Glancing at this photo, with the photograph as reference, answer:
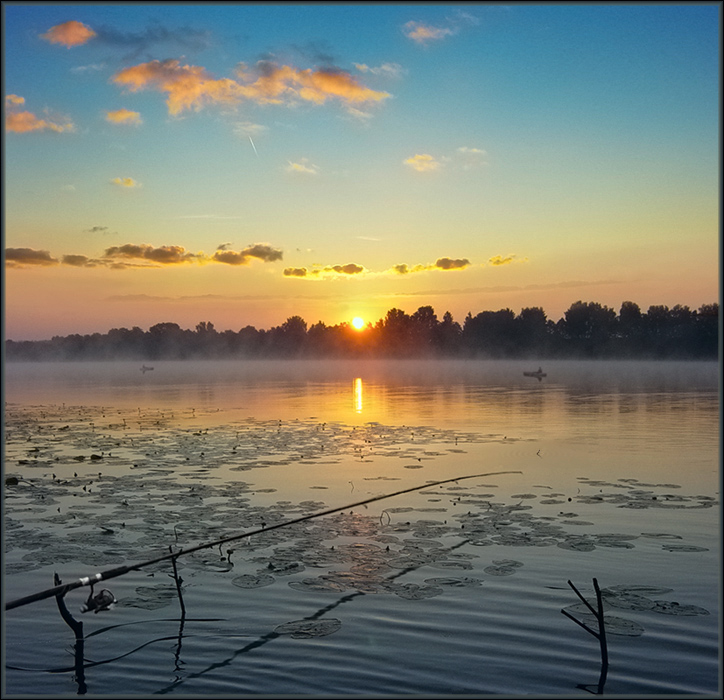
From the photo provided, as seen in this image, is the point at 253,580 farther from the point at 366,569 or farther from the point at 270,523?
the point at 270,523

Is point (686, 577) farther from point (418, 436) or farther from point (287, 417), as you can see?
point (287, 417)

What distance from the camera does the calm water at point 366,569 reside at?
6.90 m

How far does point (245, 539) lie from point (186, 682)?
15.1 feet

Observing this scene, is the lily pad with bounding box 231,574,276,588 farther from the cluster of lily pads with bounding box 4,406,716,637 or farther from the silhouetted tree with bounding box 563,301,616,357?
the silhouetted tree with bounding box 563,301,616,357

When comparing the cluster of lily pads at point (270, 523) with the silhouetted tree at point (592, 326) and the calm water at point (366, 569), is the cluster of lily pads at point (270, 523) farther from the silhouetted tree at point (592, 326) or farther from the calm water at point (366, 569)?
the silhouetted tree at point (592, 326)

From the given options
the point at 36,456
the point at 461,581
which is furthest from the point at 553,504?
the point at 36,456

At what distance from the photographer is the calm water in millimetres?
6898

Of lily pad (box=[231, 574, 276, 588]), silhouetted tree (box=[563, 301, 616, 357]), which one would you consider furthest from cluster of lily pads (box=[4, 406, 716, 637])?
silhouetted tree (box=[563, 301, 616, 357])

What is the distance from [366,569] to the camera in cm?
975

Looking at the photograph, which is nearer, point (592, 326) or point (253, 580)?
point (253, 580)

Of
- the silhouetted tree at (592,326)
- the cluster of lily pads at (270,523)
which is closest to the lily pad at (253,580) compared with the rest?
the cluster of lily pads at (270,523)

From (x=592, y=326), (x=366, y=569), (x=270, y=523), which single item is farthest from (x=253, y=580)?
(x=592, y=326)

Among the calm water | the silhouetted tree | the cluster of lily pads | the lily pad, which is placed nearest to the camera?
the calm water

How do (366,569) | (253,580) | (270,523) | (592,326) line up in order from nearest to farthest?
(253,580) < (366,569) < (270,523) < (592,326)
